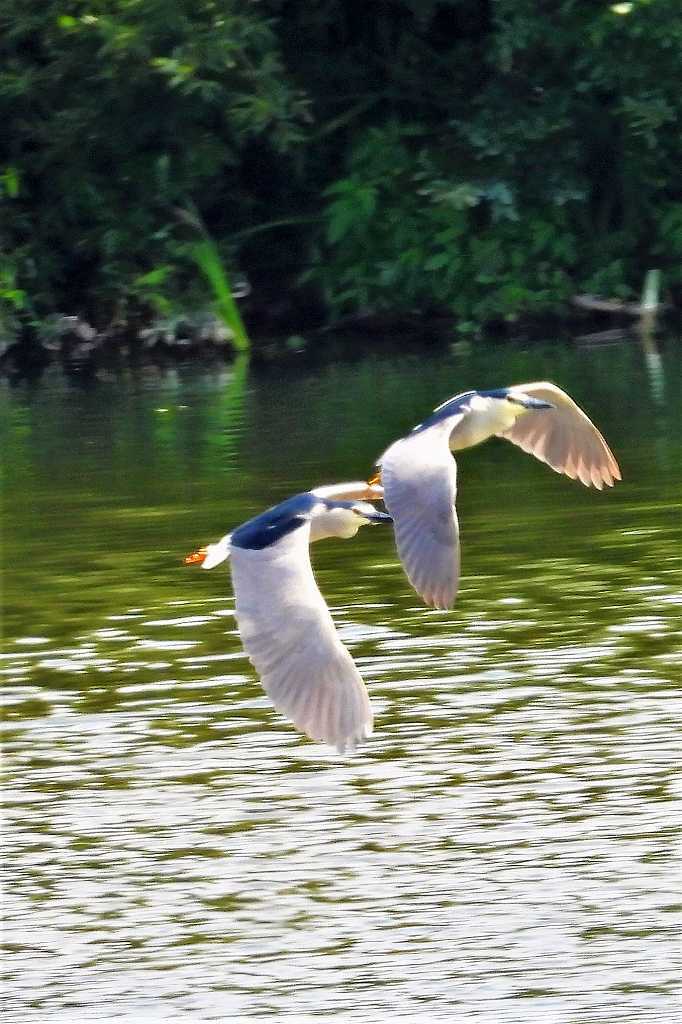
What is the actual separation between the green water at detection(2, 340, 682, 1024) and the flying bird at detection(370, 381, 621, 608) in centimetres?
93

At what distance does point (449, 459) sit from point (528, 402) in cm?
155

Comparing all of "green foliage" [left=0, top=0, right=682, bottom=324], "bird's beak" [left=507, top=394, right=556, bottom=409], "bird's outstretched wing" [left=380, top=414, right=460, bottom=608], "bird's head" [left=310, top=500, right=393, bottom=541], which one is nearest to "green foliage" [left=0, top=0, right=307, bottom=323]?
"green foliage" [left=0, top=0, right=682, bottom=324]

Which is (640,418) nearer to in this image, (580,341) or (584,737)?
(580,341)

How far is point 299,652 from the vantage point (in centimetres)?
677

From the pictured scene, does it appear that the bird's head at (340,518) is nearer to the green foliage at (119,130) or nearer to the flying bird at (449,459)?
the flying bird at (449,459)

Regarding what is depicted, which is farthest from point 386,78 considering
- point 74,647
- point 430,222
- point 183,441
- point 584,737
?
point 584,737

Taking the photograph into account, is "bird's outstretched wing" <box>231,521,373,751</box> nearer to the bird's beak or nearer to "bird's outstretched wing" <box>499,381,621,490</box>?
the bird's beak

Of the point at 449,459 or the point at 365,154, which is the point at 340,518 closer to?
the point at 449,459

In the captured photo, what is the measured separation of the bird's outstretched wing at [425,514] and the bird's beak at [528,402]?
3.84 ft

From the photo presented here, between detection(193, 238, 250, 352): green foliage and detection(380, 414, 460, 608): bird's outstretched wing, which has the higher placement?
detection(193, 238, 250, 352): green foliage

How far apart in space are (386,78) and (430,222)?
271cm

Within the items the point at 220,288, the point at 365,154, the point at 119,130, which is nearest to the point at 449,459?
the point at 220,288

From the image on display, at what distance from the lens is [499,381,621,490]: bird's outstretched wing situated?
9.71 metres

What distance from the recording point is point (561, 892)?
23.5ft
